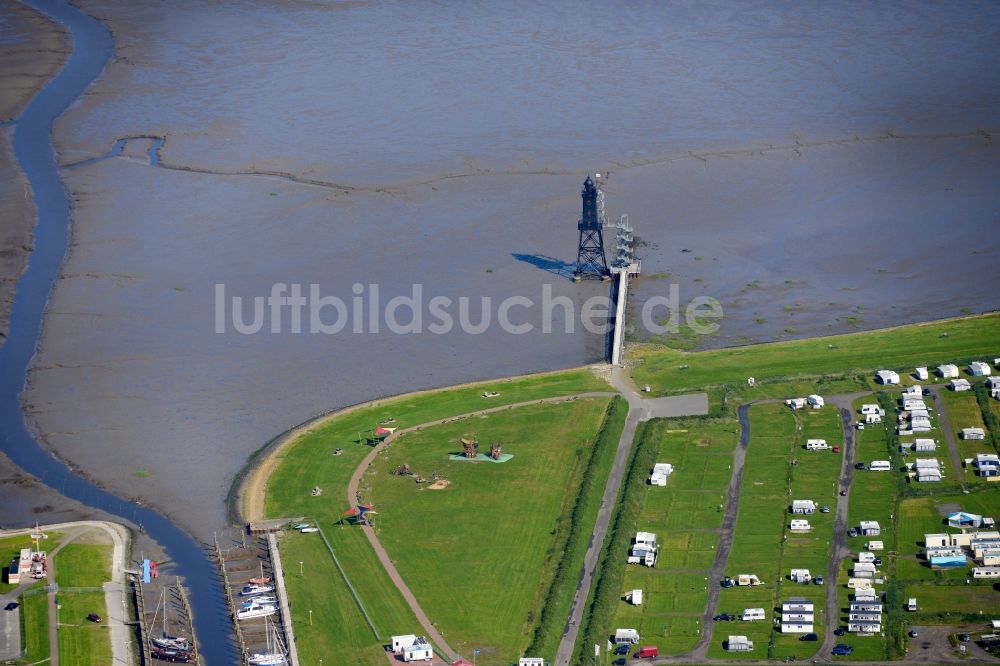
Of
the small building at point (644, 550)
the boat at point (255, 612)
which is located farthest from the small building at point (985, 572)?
the boat at point (255, 612)

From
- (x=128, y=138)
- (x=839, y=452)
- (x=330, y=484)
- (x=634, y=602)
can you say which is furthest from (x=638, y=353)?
(x=128, y=138)

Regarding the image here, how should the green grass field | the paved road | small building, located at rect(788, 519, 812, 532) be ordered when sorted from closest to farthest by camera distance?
Answer: 1. small building, located at rect(788, 519, 812, 532)
2. the paved road
3. the green grass field

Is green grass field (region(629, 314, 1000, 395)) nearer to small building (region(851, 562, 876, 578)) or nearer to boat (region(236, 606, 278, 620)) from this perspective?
small building (region(851, 562, 876, 578))

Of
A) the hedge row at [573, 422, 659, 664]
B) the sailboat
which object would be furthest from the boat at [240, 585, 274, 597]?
the hedge row at [573, 422, 659, 664]

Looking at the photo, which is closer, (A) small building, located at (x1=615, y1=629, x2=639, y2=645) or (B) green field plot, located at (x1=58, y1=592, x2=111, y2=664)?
(B) green field plot, located at (x1=58, y1=592, x2=111, y2=664)

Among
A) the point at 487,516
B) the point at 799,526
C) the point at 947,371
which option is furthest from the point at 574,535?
the point at 947,371

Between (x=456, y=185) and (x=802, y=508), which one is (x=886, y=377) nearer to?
(x=802, y=508)
